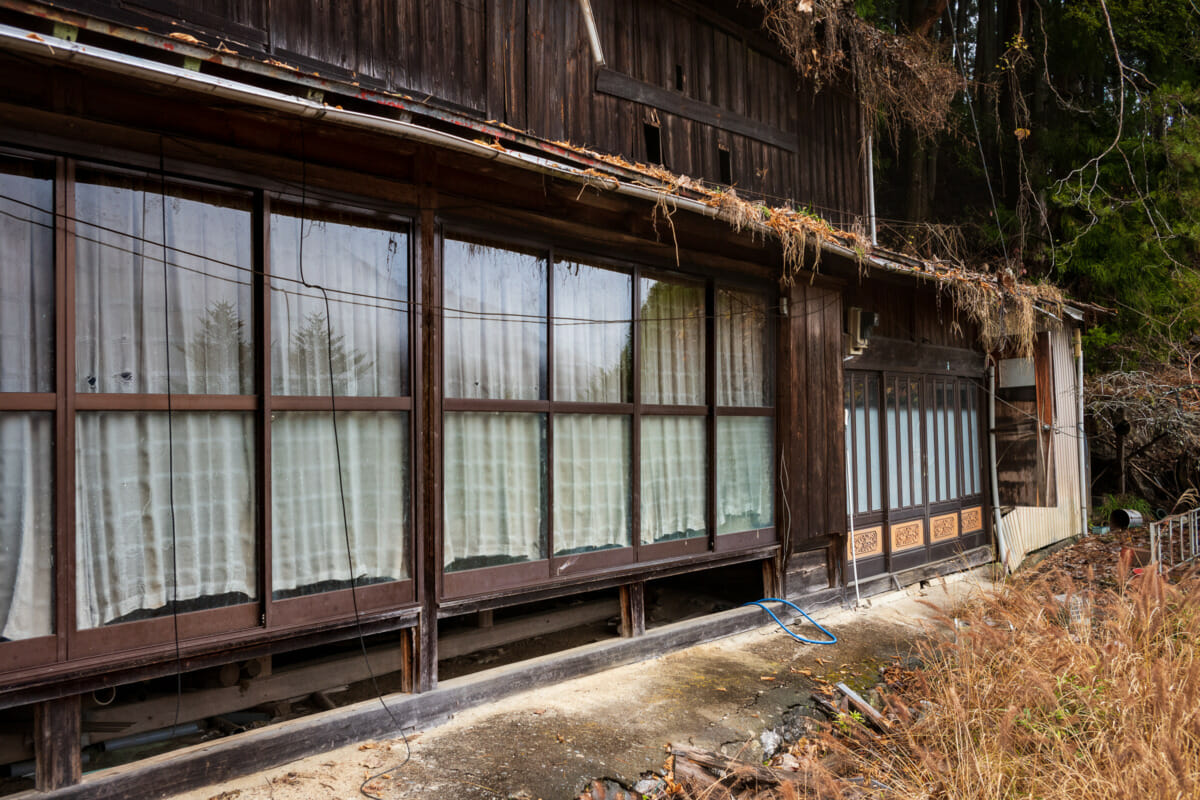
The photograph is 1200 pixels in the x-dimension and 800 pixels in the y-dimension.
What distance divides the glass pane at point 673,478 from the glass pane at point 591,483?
0.23 m

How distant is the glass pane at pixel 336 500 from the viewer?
3.92 m

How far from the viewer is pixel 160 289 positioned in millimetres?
3549

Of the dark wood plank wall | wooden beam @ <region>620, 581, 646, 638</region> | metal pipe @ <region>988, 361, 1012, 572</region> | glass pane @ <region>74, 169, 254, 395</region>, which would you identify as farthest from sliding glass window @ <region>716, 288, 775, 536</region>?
metal pipe @ <region>988, 361, 1012, 572</region>

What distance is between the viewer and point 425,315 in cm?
452

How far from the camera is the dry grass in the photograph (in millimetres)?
3242

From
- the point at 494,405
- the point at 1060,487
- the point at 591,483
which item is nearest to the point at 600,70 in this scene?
the point at 494,405

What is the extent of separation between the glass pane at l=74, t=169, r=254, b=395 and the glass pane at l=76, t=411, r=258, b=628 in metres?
0.20

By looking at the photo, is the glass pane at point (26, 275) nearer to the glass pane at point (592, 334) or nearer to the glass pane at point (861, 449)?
the glass pane at point (592, 334)

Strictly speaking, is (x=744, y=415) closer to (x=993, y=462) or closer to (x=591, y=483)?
(x=591, y=483)

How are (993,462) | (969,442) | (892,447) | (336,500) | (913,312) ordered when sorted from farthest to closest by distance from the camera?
1. (993,462)
2. (969,442)
3. (913,312)
4. (892,447)
5. (336,500)

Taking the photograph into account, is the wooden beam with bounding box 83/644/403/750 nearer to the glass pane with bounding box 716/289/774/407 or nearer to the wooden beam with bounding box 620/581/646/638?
the wooden beam with bounding box 620/581/646/638

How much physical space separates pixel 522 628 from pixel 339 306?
319 cm

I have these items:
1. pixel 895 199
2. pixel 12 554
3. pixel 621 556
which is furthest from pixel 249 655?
pixel 895 199

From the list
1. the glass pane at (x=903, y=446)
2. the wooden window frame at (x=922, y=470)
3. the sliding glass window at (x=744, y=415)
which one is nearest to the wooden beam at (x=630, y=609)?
the sliding glass window at (x=744, y=415)
